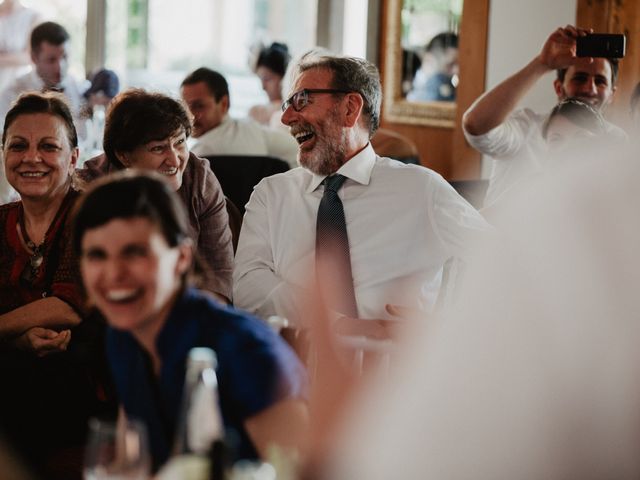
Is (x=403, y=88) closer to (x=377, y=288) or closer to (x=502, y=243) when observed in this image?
(x=377, y=288)

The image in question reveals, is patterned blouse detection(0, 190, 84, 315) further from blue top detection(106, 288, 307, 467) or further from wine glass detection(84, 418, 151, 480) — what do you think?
wine glass detection(84, 418, 151, 480)

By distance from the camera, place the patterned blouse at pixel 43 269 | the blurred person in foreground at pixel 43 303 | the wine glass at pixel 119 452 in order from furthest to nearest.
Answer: the patterned blouse at pixel 43 269 < the blurred person in foreground at pixel 43 303 < the wine glass at pixel 119 452

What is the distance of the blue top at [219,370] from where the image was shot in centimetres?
147

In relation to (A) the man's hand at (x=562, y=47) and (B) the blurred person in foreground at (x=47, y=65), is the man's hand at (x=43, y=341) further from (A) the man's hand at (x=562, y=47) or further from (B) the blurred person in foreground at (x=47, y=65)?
(B) the blurred person in foreground at (x=47, y=65)

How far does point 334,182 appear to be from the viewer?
2859 mm

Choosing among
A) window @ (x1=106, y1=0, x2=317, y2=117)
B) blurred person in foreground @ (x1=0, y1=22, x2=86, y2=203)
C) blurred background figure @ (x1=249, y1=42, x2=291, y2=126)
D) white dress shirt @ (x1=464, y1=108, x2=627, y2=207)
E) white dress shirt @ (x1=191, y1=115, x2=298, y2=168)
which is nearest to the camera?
white dress shirt @ (x1=464, y1=108, x2=627, y2=207)

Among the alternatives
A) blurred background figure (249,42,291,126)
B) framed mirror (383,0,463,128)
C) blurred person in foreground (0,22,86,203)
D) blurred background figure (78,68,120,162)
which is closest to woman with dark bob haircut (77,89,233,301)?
blurred background figure (78,68,120,162)

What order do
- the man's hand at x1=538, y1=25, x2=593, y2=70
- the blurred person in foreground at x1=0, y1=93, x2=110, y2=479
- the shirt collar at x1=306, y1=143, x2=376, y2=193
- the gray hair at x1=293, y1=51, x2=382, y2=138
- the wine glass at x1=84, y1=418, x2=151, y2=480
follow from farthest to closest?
the man's hand at x1=538, y1=25, x2=593, y2=70
the gray hair at x1=293, y1=51, x2=382, y2=138
the shirt collar at x1=306, y1=143, x2=376, y2=193
the blurred person in foreground at x1=0, y1=93, x2=110, y2=479
the wine glass at x1=84, y1=418, x2=151, y2=480

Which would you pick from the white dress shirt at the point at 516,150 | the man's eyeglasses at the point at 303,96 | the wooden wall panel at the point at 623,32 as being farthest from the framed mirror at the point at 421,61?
the man's eyeglasses at the point at 303,96

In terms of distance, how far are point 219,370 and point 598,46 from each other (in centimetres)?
235

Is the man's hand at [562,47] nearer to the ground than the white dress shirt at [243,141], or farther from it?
farther from it

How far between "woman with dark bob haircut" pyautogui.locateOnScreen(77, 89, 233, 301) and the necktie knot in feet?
1.12

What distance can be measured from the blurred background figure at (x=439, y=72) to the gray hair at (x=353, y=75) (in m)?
3.45

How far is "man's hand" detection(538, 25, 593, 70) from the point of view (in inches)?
134
